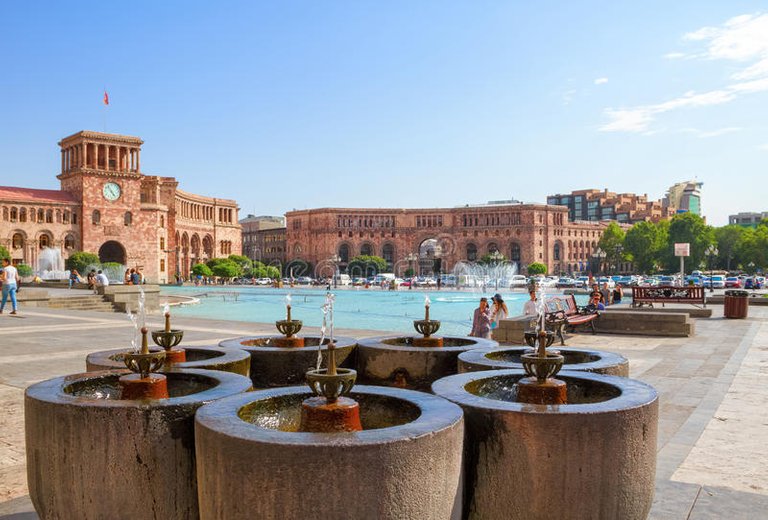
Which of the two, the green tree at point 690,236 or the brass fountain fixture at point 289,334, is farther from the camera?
the green tree at point 690,236

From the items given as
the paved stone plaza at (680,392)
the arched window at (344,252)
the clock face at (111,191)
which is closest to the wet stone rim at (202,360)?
the paved stone plaza at (680,392)

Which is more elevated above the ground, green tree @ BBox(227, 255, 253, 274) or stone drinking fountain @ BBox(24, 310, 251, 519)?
green tree @ BBox(227, 255, 253, 274)

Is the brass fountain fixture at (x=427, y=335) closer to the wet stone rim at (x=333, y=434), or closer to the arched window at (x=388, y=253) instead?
the wet stone rim at (x=333, y=434)

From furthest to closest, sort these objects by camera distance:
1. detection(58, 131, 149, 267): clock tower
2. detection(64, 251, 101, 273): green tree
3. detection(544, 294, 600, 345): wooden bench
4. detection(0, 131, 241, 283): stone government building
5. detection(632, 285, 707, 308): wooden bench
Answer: detection(58, 131, 149, 267): clock tower < detection(0, 131, 241, 283): stone government building < detection(64, 251, 101, 273): green tree < detection(632, 285, 707, 308): wooden bench < detection(544, 294, 600, 345): wooden bench

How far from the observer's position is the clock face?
221ft

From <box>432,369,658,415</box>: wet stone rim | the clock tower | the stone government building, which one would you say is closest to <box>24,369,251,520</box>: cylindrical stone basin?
<box>432,369,658,415</box>: wet stone rim

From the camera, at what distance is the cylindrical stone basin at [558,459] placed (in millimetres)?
3156

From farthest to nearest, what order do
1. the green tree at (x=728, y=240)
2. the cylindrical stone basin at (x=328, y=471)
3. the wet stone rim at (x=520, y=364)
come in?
the green tree at (x=728, y=240) < the wet stone rim at (x=520, y=364) < the cylindrical stone basin at (x=328, y=471)

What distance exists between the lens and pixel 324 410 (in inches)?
119

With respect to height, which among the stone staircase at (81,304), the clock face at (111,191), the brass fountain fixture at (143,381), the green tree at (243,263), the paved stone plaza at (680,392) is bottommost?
the paved stone plaza at (680,392)

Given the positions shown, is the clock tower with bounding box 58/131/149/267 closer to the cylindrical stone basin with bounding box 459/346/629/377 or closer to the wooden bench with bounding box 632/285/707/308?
the wooden bench with bounding box 632/285/707/308

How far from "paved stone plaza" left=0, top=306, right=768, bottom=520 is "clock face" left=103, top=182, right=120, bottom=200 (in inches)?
2152

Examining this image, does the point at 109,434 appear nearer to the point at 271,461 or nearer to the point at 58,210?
the point at 271,461

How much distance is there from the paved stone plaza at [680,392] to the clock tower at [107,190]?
54089 millimetres
